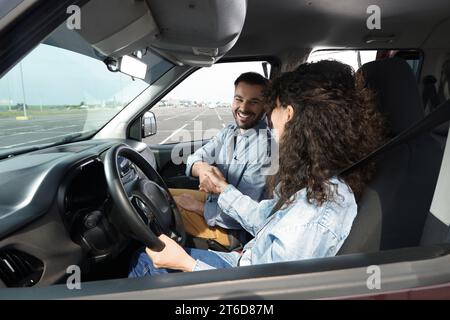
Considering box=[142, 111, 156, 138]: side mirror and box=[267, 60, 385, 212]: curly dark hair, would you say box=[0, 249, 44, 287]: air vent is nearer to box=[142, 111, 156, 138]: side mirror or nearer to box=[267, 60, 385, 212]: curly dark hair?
box=[267, 60, 385, 212]: curly dark hair

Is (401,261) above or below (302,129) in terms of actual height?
below

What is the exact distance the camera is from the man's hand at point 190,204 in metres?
2.07

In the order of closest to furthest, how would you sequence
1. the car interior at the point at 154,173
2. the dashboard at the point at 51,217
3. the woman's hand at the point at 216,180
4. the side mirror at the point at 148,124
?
the car interior at the point at 154,173 → the dashboard at the point at 51,217 → the woman's hand at the point at 216,180 → the side mirror at the point at 148,124

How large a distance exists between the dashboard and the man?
0.44m

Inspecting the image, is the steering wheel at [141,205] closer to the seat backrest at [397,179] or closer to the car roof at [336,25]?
the seat backrest at [397,179]

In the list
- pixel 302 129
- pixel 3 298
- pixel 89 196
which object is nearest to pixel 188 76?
pixel 89 196

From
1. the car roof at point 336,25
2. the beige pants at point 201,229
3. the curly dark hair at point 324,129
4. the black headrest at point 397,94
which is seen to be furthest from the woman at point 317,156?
the car roof at point 336,25

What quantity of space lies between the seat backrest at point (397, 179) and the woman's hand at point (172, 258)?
1.67ft

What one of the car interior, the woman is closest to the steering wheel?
the car interior

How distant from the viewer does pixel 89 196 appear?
63.4 inches
